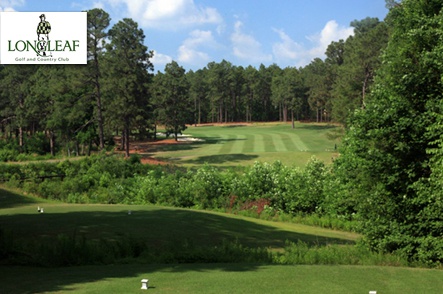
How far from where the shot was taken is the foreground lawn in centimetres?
860

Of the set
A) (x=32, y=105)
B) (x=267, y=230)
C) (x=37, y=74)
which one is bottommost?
(x=267, y=230)

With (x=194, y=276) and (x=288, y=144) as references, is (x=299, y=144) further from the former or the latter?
(x=194, y=276)

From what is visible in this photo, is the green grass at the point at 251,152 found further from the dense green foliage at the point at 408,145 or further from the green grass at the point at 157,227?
the dense green foliage at the point at 408,145

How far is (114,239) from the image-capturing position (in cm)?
1408

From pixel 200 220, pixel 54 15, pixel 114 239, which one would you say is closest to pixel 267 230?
pixel 200 220

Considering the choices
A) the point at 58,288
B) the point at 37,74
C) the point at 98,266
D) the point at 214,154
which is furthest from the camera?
the point at 37,74

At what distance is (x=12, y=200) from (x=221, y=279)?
2039 centimetres

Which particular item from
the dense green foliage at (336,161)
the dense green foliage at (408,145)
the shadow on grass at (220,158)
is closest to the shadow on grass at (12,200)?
the dense green foliage at (336,161)

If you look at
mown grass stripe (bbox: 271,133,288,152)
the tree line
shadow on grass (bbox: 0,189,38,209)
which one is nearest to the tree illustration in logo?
the tree line

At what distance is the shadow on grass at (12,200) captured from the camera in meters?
23.9

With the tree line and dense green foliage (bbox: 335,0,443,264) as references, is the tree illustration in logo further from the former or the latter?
dense green foliage (bbox: 335,0,443,264)

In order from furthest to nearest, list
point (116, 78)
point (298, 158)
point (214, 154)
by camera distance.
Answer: point (214, 154) → point (116, 78) → point (298, 158)

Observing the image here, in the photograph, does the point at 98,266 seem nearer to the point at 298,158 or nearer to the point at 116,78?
the point at 298,158

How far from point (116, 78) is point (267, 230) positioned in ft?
136
